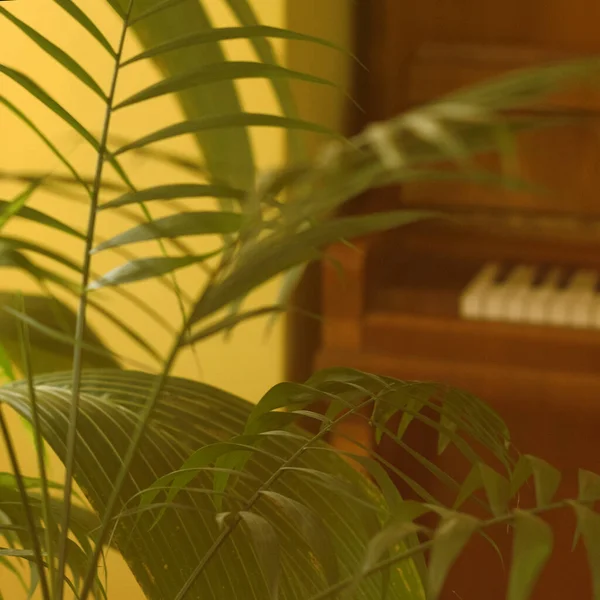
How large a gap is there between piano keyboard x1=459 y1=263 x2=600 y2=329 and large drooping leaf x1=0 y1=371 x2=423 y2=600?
73 centimetres

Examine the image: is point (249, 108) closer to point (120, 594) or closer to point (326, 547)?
point (120, 594)

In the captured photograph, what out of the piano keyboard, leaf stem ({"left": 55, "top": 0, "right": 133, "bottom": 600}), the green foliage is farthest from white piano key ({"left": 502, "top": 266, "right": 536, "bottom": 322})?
leaf stem ({"left": 55, "top": 0, "right": 133, "bottom": 600})

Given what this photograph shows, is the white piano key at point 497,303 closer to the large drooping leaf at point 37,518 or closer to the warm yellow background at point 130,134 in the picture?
the warm yellow background at point 130,134

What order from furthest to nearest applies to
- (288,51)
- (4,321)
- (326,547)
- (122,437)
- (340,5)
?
(340,5)
(288,51)
(4,321)
(122,437)
(326,547)

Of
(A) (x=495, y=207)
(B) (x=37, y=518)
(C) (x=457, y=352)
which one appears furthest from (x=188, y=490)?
(A) (x=495, y=207)

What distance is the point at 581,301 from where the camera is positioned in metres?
1.47

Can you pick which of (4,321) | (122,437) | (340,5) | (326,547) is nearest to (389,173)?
(326,547)

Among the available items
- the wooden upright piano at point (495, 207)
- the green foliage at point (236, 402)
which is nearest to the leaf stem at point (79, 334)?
the green foliage at point (236, 402)

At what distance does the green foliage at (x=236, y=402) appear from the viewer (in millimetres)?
415

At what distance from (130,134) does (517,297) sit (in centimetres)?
54

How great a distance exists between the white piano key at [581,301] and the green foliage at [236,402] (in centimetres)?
72

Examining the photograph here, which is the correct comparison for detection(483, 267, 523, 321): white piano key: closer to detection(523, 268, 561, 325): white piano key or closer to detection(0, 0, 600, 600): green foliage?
detection(523, 268, 561, 325): white piano key

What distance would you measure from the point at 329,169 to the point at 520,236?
132 centimetres

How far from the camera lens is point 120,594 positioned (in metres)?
1.62
